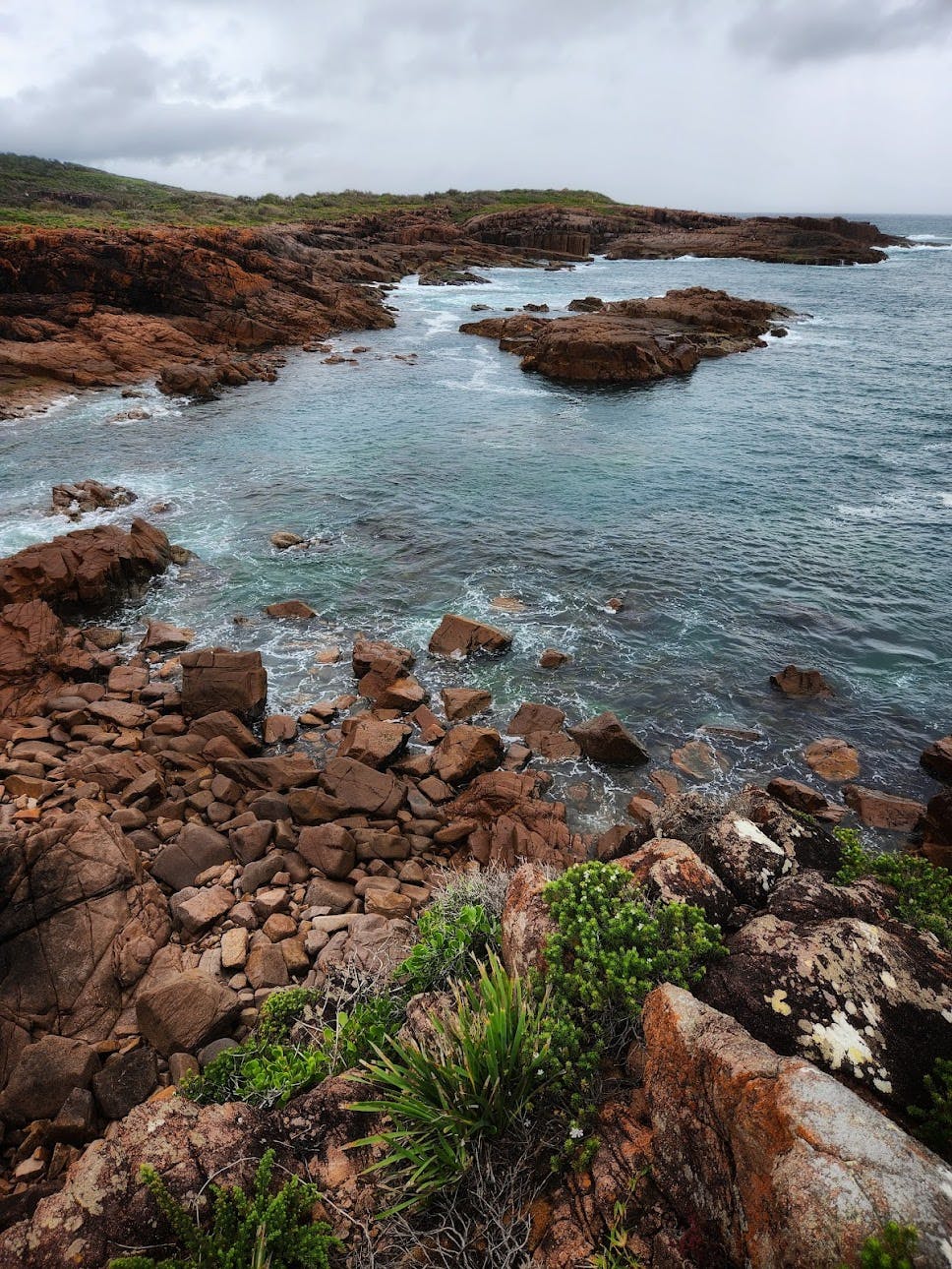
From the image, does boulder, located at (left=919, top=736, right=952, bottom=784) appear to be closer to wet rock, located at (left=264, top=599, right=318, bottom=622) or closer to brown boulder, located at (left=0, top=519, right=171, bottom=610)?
wet rock, located at (left=264, top=599, right=318, bottom=622)

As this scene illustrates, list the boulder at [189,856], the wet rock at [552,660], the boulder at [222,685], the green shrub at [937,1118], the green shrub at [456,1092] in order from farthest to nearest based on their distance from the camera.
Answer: the wet rock at [552,660]
the boulder at [222,685]
the boulder at [189,856]
the green shrub at [456,1092]
the green shrub at [937,1118]

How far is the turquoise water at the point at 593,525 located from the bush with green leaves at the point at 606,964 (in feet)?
23.1

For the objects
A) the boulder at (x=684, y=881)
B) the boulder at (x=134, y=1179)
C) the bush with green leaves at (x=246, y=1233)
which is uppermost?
the boulder at (x=684, y=881)

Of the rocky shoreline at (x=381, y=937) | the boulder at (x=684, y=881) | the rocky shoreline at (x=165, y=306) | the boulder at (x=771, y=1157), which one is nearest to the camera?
the boulder at (x=771, y=1157)

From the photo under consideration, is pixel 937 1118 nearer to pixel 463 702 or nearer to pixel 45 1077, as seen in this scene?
pixel 45 1077

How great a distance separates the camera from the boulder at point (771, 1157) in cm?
354

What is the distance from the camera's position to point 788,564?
76.5 ft

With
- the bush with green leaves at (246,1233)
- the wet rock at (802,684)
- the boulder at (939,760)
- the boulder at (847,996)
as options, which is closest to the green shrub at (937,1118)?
the boulder at (847,996)

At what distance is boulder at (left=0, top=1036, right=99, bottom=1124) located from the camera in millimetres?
6891

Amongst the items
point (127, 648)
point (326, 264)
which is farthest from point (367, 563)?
point (326, 264)

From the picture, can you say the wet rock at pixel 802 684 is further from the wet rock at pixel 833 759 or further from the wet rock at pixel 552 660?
the wet rock at pixel 552 660

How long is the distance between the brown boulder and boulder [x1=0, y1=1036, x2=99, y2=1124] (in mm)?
14137

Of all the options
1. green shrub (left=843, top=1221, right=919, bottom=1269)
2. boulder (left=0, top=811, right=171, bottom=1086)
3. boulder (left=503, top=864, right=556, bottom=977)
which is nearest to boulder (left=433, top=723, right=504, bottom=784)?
boulder (left=0, top=811, right=171, bottom=1086)

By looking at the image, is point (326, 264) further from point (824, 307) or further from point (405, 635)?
point (405, 635)
